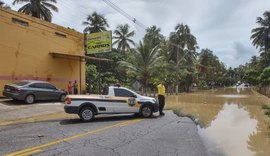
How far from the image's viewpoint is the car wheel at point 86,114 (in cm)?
1314

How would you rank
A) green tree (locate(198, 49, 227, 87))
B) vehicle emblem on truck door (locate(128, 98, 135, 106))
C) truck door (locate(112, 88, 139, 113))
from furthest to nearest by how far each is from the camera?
green tree (locate(198, 49, 227, 87)), vehicle emblem on truck door (locate(128, 98, 135, 106)), truck door (locate(112, 88, 139, 113))

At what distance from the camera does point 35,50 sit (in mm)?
22234

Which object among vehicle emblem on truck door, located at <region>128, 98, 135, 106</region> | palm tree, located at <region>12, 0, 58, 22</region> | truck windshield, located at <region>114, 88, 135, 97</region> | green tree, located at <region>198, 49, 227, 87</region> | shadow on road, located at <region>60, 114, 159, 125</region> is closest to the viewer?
shadow on road, located at <region>60, 114, 159, 125</region>

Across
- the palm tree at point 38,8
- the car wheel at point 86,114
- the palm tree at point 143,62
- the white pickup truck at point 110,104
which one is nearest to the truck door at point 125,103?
the white pickup truck at point 110,104

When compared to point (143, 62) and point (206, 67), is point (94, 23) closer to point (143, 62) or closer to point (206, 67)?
point (143, 62)

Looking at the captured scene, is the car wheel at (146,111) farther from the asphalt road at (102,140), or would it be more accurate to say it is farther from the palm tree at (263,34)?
the palm tree at (263,34)

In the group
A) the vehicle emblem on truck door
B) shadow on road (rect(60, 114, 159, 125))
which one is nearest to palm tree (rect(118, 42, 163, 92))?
shadow on road (rect(60, 114, 159, 125))

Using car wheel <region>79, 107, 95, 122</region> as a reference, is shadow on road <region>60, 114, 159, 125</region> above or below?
below

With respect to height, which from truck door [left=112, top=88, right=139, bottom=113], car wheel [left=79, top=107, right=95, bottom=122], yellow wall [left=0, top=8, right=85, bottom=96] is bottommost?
car wheel [left=79, top=107, right=95, bottom=122]

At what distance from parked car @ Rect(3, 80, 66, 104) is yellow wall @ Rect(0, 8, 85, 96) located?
6.57 ft

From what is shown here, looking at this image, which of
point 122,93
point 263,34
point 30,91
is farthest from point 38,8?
point 263,34

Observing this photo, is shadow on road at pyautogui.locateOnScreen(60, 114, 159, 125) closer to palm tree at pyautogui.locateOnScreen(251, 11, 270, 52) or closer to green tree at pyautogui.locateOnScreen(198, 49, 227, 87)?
palm tree at pyautogui.locateOnScreen(251, 11, 270, 52)

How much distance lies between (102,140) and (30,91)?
36.4 feet

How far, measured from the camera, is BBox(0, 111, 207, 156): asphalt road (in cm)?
752
